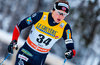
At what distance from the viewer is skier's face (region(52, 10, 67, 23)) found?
105 inches

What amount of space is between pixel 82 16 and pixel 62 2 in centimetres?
562

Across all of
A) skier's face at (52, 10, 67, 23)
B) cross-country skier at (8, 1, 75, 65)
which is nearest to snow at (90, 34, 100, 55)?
cross-country skier at (8, 1, 75, 65)

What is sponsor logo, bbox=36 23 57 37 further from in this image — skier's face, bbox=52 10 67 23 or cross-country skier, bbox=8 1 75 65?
skier's face, bbox=52 10 67 23

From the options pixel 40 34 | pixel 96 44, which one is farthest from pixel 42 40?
pixel 96 44

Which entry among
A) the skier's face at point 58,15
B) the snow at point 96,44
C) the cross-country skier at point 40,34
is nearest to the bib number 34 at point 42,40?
the cross-country skier at point 40,34

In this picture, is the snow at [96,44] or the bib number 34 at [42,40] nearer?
the bib number 34 at [42,40]

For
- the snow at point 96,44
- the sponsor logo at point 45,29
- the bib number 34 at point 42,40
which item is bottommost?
the snow at point 96,44

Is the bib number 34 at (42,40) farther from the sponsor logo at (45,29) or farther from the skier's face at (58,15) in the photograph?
the skier's face at (58,15)

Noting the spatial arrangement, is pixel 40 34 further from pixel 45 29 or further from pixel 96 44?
pixel 96 44

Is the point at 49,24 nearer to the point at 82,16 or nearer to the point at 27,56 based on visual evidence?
the point at 27,56

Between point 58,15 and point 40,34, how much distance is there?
15.2 inches

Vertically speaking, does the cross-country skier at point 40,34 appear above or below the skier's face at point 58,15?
below

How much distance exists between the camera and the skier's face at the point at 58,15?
Result: 268 centimetres

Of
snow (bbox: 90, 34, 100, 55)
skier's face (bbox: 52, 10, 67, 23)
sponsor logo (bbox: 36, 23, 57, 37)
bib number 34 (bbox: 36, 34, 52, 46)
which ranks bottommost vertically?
snow (bbox: 90, 34, 100, 55)
